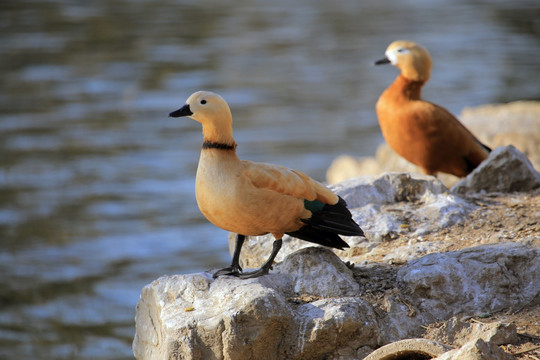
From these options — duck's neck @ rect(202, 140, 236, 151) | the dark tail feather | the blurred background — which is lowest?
the blurred background

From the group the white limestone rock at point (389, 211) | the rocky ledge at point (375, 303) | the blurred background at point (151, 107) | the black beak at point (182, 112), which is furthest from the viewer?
the blurred background at point (151, 107)

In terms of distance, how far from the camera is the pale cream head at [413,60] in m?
6.07

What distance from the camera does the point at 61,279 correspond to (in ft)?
29.3

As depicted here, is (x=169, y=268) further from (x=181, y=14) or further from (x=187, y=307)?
(x=181, y=14)

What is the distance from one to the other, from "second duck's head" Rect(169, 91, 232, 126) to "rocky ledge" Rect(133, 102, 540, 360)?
2.48 feet

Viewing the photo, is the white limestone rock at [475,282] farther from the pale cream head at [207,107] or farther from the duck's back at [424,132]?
the duck's back at [424,132]

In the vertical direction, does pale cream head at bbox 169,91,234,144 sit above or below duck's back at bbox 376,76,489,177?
above

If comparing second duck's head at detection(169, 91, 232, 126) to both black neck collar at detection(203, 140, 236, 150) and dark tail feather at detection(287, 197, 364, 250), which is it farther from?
dark tail feather at detection(287, 197, 364, 250)

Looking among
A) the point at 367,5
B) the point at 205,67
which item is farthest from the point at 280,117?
the point at 367,5

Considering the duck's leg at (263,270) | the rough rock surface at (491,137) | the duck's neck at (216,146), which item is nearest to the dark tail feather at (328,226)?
the duck's leg at (263,270)

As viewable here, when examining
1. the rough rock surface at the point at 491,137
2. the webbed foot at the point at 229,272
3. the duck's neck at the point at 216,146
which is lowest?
the rough rock surface at the point at 491,137

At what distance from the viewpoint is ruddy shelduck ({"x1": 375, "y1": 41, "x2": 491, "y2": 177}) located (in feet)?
19.7

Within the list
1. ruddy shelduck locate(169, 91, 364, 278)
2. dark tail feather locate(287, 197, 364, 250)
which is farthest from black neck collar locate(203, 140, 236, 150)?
dark tail feather locate(287, 197, 364, 250)

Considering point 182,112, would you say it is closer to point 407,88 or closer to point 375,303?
point 375,303
